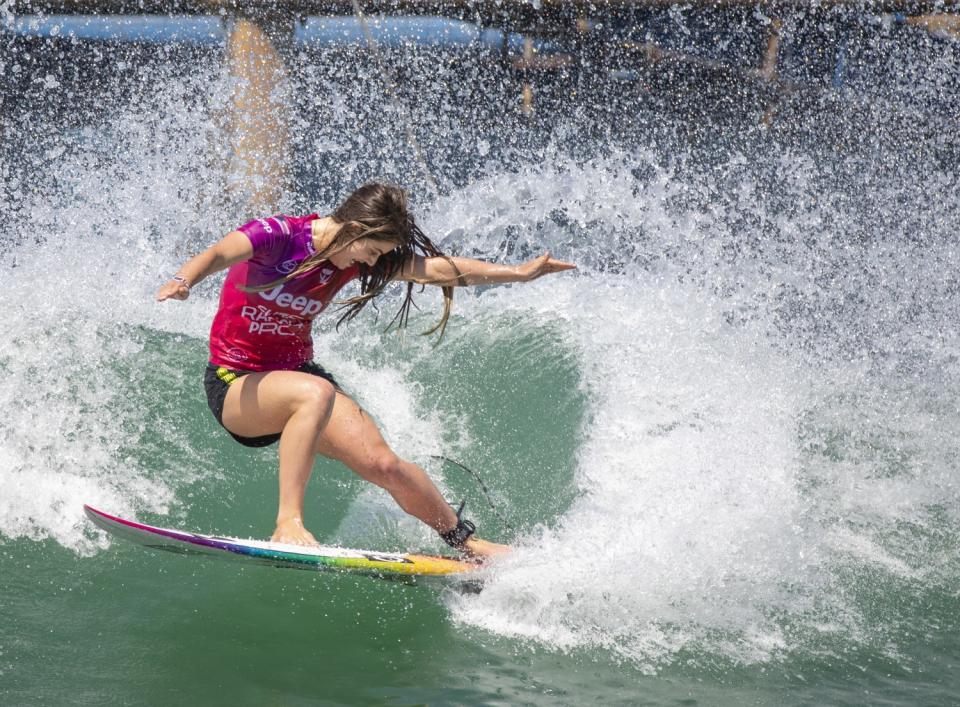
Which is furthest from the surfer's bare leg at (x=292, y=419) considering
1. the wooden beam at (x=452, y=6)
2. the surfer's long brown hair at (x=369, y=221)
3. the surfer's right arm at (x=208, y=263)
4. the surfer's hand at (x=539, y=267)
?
the wooden beam at (x=452, y=6)

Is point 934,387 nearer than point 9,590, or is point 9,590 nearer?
point 9,590

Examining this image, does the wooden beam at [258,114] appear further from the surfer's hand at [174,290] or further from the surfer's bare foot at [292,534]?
the surfer's hand at [174,290]

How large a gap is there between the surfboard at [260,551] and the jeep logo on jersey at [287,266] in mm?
913

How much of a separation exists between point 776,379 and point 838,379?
0.79 m

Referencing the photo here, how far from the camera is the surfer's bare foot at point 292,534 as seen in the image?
349 centimetres

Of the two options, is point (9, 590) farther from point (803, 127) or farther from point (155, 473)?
point (803, 127)

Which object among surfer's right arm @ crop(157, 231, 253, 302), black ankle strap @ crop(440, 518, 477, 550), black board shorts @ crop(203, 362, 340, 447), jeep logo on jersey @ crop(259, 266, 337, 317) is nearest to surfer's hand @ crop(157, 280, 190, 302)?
surfer's right arm @ crop(157, 231, 253, 302)

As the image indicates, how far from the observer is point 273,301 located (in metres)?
3.68

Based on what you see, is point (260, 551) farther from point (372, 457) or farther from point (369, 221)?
point (369, 221)

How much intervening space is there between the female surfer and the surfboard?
0.08 m

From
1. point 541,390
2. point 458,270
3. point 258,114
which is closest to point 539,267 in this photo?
point 458,270

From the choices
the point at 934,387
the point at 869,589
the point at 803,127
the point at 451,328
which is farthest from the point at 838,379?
the point at 803,127

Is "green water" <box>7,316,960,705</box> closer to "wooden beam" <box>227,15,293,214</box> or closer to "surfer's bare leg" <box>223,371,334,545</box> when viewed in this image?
"surfer's bare leg" <box>223,371,334,545</box>

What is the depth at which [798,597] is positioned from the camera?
12.9 feet
